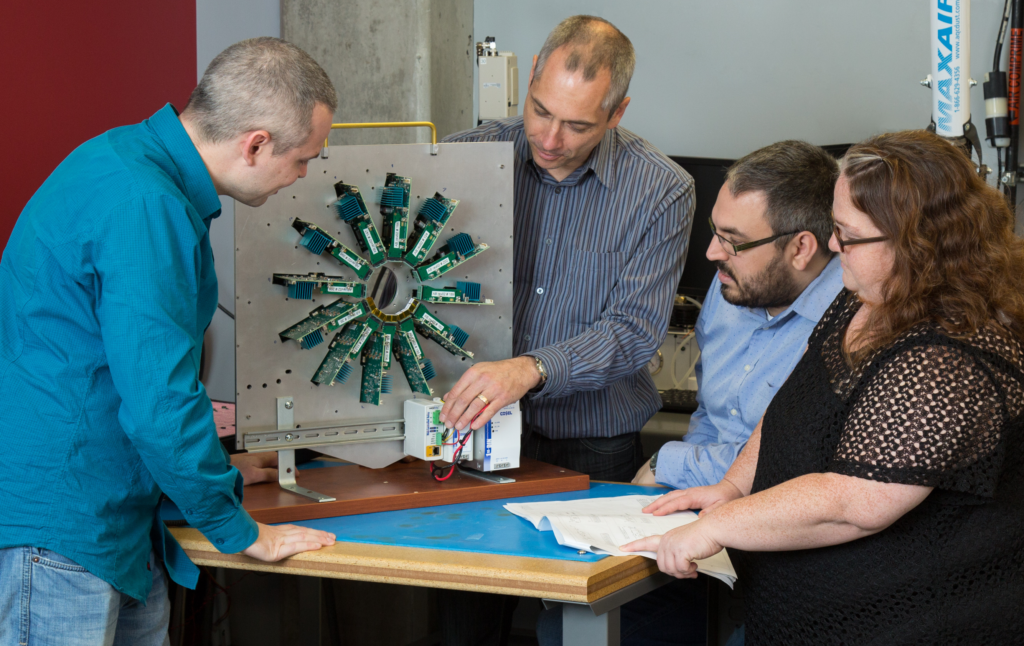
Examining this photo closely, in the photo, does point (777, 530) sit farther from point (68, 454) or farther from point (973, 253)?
point (68, 454)

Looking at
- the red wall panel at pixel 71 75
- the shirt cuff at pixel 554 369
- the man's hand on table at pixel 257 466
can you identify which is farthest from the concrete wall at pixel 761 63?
the man's hand on table at pixel 257 466

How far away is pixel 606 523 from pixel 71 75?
81.1 inches

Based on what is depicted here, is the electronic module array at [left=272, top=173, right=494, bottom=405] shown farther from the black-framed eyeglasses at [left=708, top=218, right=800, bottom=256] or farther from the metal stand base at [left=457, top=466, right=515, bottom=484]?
the black-framed eyeglasses at [left=708, top=218, right=800, bottom=256]

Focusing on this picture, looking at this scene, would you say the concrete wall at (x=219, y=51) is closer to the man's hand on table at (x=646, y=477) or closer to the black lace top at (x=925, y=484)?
the man's hand on table at (x=646, y=477)

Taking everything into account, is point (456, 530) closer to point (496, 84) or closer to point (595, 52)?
point (595, 52)

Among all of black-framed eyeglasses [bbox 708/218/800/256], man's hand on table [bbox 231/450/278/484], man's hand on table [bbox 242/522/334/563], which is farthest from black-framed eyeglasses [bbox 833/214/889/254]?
man's hand on table [bbox 231/450/278/484]

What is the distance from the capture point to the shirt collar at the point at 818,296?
1.96 metres

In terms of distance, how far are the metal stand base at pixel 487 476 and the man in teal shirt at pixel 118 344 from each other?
1.91 feet

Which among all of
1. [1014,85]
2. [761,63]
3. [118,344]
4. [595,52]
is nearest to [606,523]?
[118,344]

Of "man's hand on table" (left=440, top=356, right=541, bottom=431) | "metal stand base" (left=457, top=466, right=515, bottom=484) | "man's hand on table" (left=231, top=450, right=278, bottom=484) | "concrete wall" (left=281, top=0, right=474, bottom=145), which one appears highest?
"concrete wall" (left=281, top=0, right=474, bottom=145)

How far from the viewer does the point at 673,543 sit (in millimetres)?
1453

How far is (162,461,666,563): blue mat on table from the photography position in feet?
4.83

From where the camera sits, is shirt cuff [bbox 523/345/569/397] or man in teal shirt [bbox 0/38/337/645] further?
shirt cuff [bbox 523/345/569/397]

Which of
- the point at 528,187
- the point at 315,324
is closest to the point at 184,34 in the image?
the point at 528,187
